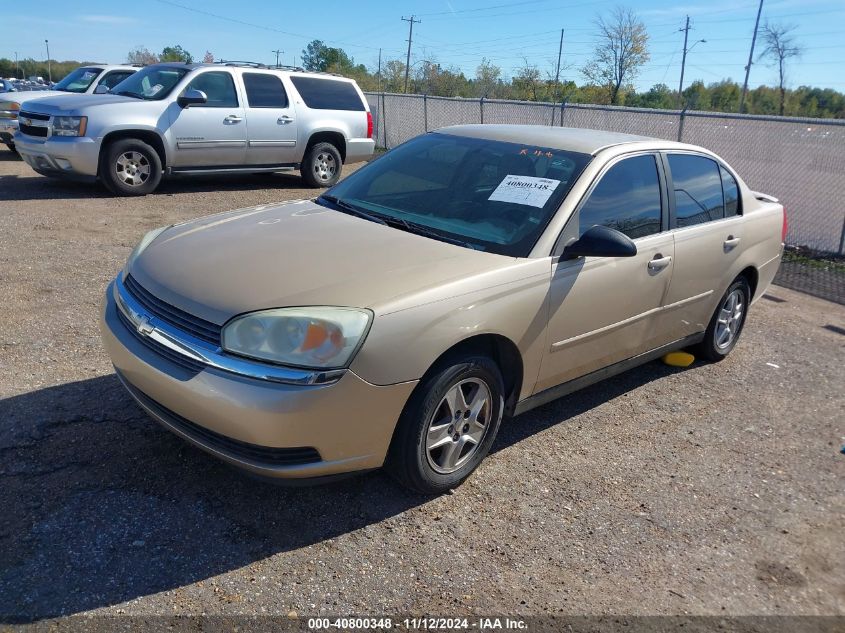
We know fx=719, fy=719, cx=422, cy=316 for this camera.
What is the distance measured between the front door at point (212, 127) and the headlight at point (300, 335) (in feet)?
27.6

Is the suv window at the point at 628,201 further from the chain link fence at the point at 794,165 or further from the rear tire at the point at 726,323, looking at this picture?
the chain link fence at the point at 794,165

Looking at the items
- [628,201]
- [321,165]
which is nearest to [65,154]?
[321,165]

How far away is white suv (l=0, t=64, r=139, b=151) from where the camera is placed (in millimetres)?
12898

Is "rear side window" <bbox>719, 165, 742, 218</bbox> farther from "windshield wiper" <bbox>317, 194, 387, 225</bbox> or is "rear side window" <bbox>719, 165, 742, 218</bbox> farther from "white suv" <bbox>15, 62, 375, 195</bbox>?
"white suv" <bbox>15, 62, 375, 195</bbox>

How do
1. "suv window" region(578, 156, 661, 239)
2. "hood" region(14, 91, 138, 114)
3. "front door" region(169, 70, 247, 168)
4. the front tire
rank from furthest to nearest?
"front door" region(169, 70, 247, 168) → "hood" region(14, 91, 138, 114) → "suv window" region(578, 156, 661, 239) → the front tire

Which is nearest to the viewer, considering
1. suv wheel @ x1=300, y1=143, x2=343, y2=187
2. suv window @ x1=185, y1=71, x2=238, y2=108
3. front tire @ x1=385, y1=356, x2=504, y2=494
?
front tire @ x1=385, y1=356, x2=504, y2=494

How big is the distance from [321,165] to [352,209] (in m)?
8.45

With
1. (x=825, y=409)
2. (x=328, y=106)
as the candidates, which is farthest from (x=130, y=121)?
(x=825, y=409)

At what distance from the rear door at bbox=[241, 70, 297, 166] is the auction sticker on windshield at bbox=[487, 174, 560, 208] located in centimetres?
804

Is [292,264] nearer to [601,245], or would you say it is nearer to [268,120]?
[601,245]

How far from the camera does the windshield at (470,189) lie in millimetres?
3836

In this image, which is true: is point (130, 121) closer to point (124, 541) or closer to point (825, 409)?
point (124, 541)

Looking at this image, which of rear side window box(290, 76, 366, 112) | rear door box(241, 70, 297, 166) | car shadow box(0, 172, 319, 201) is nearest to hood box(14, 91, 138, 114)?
car shadow box(0, 172, 319, 201)

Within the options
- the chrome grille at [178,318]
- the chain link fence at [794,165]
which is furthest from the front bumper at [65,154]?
the chain link fence at [794,165]
